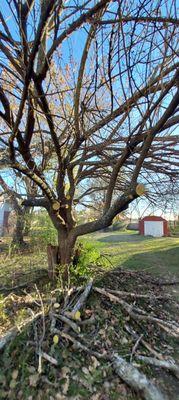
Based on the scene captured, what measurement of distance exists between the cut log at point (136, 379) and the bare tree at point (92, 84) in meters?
1.52

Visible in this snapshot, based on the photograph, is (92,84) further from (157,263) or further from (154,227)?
(154,227)

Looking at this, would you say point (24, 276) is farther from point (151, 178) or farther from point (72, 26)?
point (72, 26)

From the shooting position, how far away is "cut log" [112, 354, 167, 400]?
2.17m

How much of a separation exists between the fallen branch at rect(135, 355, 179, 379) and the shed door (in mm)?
16264

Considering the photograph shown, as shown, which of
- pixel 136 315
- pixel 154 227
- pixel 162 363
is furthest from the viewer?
pixel 154 227

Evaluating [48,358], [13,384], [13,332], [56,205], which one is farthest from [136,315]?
[56,205]

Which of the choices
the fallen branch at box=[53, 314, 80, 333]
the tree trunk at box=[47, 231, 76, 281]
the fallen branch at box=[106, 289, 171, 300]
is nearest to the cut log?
the fallen branch at box=[53, 314, 80, 333]

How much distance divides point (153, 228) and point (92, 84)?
16081 millimetres

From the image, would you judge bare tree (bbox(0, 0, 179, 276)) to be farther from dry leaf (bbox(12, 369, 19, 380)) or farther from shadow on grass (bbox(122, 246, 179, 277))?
shadow on grass (bbox(122, 246, 179, 277))

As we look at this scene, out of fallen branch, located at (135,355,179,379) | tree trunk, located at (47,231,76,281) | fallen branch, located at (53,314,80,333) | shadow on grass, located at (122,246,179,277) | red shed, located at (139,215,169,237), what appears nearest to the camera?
fallen branch, located at (135,355,179,379)

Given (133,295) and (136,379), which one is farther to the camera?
(133,295)

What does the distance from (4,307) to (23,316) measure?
45 cm

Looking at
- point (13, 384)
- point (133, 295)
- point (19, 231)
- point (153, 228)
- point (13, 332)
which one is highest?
point (153, 228)

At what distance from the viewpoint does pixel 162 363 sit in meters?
2.52
